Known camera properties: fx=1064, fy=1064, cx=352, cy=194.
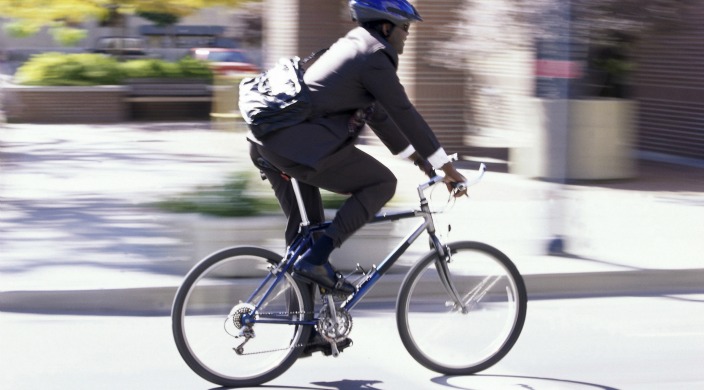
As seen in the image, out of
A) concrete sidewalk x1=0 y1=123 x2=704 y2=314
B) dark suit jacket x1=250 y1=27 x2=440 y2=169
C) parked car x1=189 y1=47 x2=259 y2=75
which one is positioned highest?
dark suit jacket x1=250 y1=27 x2=440 y2=169

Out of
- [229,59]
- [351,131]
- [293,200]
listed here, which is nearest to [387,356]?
[293,200]

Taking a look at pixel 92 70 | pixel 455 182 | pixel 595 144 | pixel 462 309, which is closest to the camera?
pixel 455 182

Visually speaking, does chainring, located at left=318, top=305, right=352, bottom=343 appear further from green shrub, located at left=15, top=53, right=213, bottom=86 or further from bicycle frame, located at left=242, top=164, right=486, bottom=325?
green shrub, located at left=15, top=53, right=213, bottom=86

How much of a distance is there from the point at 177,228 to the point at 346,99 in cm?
269

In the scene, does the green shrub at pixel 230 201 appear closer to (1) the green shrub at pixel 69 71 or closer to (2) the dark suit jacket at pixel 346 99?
(2) the dark suit jacket at pixel 346 99

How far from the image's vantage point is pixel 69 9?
48.9ft

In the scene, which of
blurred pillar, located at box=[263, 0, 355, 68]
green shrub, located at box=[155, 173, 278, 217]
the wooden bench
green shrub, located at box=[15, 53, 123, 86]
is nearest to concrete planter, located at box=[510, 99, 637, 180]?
green shrub, located at box=[155, 173, 278, 217]

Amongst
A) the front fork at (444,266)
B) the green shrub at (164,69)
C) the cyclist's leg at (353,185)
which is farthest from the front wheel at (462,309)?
the green shrub at (164,69)

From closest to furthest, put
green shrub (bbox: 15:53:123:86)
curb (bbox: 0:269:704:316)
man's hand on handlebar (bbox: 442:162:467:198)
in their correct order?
1. man's hand on handlebar (bbox: 442:162:467:198)
2. curb (bbox: 0:269:704:316)
3. green shrub (bbox: 15:53:123:86)

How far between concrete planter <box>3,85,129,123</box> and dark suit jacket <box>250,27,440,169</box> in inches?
573

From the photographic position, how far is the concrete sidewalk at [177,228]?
23.5 ft

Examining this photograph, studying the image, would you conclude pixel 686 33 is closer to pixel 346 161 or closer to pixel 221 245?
pixel 221 245

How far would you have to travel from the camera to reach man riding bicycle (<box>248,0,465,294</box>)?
489 centimetres

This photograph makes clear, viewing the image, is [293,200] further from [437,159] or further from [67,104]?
[67,104]
